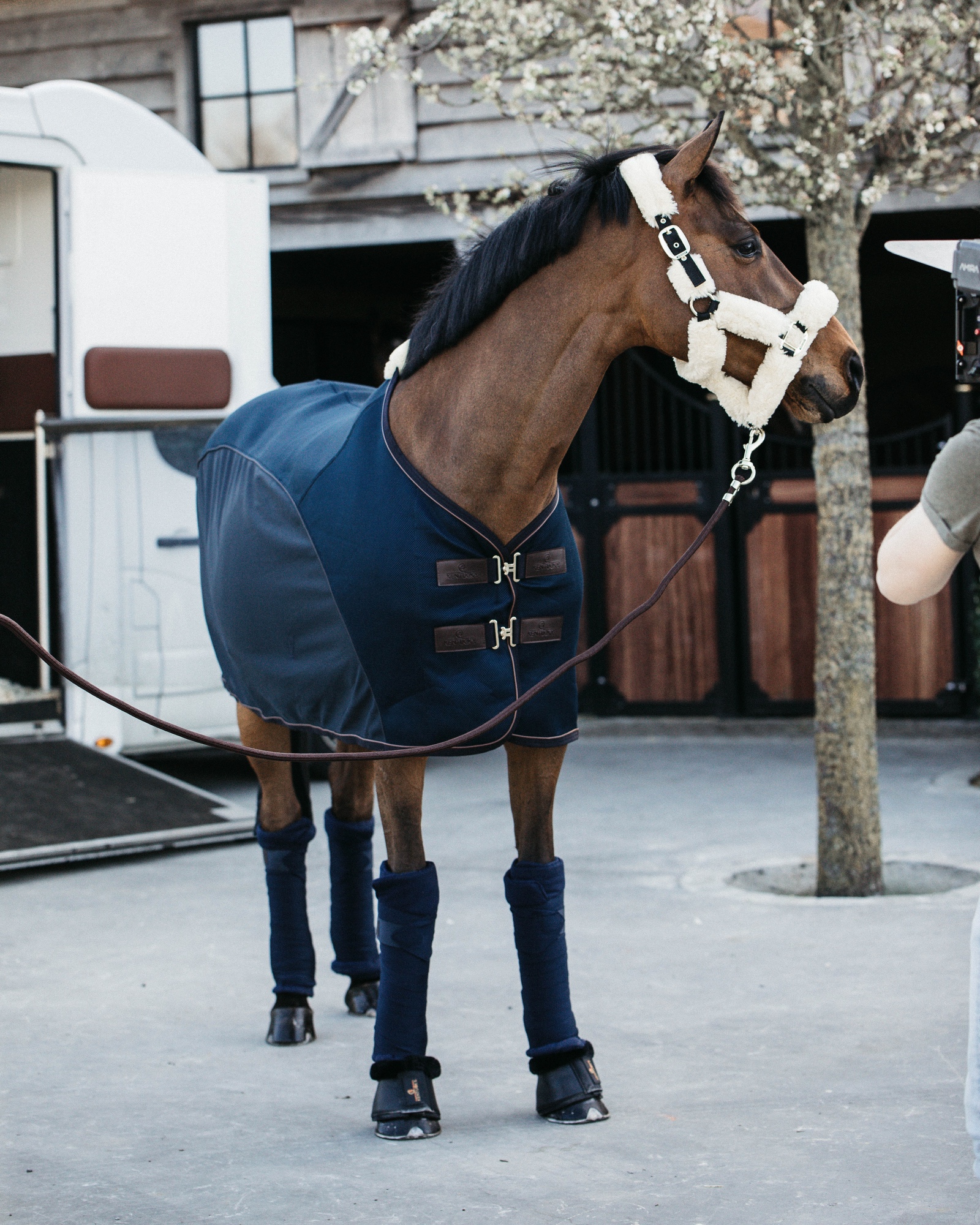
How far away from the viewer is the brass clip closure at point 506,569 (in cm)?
342

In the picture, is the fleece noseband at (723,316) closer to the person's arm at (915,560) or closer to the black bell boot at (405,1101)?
the person's arm at (915,560)

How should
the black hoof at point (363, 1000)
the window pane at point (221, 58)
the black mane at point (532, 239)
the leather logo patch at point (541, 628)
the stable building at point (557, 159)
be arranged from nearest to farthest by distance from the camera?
the black mane at point (532, 239), the leather logo patch at point (541, 628), the black hoof at point (363, 1000), the stable building at point (557, 159), the window pane at point (221, 58)

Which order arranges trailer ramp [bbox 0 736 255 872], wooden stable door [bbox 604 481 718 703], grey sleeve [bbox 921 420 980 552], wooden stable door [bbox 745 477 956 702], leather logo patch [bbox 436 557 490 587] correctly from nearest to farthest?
grey sleeve [bbox 921 420 980 552] → leather logo patch [bbox 436 557 490 587] → trailer ramp [bbox 0 736 255 872] → wooden stable door [bbox 745 477 956 702] → wooden stable door [bbox 604 481 718 703]

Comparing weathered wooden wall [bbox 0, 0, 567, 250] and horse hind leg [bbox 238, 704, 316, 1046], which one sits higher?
weathered wooden wall [bbox 0, 0, 567, 250]

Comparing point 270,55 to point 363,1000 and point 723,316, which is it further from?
point 723,316

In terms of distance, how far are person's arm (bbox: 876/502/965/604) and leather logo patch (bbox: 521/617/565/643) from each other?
3.64 ft

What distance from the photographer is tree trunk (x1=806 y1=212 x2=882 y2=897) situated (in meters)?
5.71

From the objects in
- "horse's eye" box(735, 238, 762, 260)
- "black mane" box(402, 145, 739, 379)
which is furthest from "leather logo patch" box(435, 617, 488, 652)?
"horse's eye" box(735, 238, 762, 260)

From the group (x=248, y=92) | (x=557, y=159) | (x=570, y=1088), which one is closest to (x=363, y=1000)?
(x=570, y=1088)

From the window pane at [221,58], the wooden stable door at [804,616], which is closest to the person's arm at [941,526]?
the wooden stable door at [804,616]

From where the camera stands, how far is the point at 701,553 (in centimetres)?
1047

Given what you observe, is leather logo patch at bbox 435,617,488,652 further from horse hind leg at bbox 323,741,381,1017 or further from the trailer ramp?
the trailer ramp

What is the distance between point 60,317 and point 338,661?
15.2ft

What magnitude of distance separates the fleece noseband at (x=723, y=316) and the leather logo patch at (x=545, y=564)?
0.56 m
